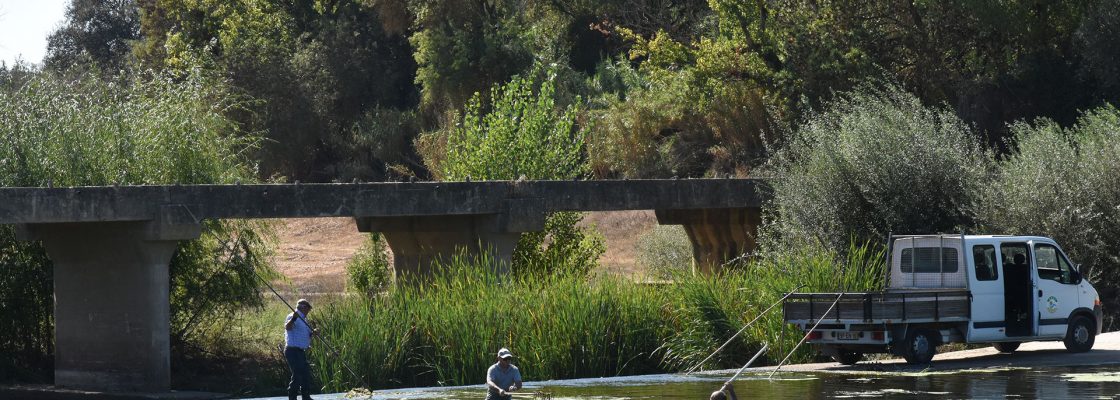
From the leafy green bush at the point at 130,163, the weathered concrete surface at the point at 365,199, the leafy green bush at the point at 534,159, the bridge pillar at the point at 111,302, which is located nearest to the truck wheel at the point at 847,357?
the weathered concrete surface at the point at 365,199

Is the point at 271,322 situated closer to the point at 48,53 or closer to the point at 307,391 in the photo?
the point at 307,391

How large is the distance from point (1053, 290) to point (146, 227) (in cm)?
1498

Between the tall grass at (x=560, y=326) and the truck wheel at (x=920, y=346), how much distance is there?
2.43 m

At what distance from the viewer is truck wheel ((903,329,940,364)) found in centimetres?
2261

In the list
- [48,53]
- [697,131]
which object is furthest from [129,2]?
[697,131]

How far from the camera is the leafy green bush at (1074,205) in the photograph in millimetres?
28297

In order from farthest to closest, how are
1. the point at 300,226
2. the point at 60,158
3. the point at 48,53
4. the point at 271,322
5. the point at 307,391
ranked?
the point at 48,53
the point at 300,226
the point at 271,322
the point at 60,158
the point at 307,391

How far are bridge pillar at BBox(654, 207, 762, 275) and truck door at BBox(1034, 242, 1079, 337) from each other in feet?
34.1

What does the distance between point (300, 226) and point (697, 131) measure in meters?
20.6

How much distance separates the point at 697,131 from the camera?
4916 cm

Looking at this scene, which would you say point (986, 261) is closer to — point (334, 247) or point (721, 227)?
point (721, 227)

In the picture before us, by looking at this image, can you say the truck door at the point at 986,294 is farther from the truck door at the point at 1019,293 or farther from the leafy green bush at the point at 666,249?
the leafy green bush at the point at 666,249

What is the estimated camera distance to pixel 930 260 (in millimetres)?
23625

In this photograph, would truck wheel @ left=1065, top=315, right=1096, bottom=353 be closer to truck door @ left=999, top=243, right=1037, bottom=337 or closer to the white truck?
the white truck
